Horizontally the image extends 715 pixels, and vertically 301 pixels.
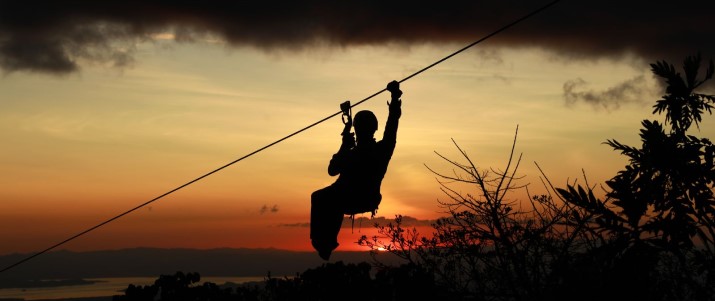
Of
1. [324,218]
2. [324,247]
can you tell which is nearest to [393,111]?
[324,218]

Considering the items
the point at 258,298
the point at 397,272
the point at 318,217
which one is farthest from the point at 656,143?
the point at 258,298

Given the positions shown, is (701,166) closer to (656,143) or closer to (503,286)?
(656,143)

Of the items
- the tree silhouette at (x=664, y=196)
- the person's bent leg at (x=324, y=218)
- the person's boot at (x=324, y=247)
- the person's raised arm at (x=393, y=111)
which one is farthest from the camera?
the person's boot at (x=324, y=247)

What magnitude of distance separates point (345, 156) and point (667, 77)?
14.2 feet

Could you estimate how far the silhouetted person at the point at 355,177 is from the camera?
34.6ft

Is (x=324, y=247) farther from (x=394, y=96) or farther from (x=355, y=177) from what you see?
(x=394, y=96)

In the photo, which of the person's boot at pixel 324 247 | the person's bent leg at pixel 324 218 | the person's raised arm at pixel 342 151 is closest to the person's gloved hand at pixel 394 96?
the person's raised arm at pixel 342 151

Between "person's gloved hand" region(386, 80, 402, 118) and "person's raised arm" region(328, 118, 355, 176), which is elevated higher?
"person's gloved hand" region(386, 80, 402, 118)

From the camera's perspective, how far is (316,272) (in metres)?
19.8

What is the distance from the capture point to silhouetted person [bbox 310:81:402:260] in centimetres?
1053

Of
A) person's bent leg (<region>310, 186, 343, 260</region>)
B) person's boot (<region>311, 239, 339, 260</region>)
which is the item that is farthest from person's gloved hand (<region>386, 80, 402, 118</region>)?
person's boot (<region>311, 239, 339, 260</region>)

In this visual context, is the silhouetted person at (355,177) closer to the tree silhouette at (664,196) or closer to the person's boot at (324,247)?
the person's boot at (324,247)

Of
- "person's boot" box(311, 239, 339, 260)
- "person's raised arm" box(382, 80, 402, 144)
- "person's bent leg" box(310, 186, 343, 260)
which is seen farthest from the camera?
"person's boot" box(311, 239, 339, 260)

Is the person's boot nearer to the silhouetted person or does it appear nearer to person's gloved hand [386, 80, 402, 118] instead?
the silhouetted person
